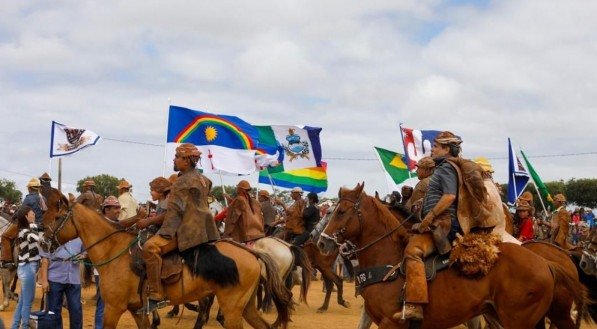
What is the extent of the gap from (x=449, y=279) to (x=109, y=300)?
15.1 feet

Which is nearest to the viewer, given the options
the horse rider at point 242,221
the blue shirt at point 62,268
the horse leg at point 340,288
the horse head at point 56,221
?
the blue shirt at point 62,268

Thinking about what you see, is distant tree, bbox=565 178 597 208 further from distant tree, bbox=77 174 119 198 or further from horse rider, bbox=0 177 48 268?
horse rider, bbox=0 177 48 268

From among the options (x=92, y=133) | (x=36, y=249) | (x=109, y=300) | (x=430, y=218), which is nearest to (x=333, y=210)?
(x=430, y=218)

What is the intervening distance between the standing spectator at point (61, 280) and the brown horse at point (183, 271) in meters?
0.22

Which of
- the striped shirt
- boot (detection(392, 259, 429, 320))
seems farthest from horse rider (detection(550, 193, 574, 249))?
the striped shirt

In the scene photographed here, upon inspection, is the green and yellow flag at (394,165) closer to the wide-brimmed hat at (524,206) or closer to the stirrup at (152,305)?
the wide-brimmed hat at (524,206)

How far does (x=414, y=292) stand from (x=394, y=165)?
44.0 ft

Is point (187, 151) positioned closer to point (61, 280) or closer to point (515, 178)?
point (61, 280)

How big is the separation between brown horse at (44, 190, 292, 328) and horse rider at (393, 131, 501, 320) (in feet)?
8.74

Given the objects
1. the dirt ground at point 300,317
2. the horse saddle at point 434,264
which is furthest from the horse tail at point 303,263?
the horse saddle at point 434,264

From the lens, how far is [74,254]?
35.8 ft

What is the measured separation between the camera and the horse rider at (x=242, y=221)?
49.1ft

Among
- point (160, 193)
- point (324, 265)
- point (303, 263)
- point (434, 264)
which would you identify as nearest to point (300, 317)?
point (324, 265)

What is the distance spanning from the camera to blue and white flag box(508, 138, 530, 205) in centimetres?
1881
